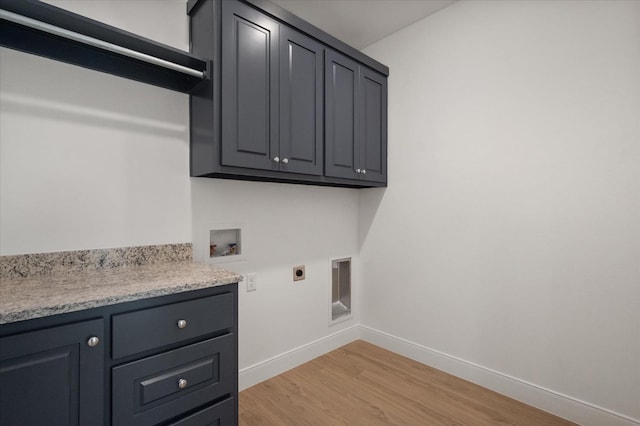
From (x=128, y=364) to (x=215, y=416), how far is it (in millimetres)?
472

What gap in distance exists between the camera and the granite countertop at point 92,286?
96 centimetres

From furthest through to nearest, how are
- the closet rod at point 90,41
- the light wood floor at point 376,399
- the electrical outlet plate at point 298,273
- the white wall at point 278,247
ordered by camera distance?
the electrical outlet plate at point 298,273 < the white wall at point 278,247 < the light wood floor at point 376,399 < the closet rod at point 90,41

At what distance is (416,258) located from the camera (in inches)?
98.4

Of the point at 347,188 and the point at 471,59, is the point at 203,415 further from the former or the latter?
the point at 471,59

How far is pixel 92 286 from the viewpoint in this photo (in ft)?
3.94

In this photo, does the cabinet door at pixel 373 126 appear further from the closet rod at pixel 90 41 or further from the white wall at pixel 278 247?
the closet rod at pixel 90 41

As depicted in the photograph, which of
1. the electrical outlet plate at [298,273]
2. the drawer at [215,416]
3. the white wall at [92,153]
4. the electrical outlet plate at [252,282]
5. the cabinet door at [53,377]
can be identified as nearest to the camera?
the cabinet door at [53,377]

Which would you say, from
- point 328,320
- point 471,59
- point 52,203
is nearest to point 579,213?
point 471,59

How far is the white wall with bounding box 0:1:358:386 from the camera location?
4.53 ft

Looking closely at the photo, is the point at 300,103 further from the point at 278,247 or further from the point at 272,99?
the point at 278,247

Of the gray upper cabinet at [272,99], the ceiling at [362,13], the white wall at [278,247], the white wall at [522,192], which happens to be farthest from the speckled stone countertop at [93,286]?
the ceiling at [362,13]

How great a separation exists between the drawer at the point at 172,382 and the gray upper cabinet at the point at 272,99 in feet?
2.91

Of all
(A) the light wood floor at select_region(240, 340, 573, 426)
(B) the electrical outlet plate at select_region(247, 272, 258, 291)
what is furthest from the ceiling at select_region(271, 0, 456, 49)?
(A) the light wood floor at select_region(240, 340, 573, 426)

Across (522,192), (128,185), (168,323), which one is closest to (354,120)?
(522,192)
